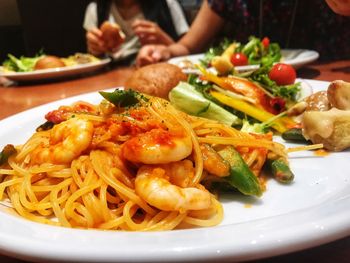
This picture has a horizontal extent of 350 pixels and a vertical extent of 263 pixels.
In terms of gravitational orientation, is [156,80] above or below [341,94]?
below

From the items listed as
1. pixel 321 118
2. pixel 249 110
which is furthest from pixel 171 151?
pixel 249 110

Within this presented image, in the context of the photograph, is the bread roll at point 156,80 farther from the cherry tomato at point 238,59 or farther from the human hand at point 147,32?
the human hand at point 147,32

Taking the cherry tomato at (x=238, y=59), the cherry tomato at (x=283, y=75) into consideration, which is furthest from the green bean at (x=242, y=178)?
the cherry tomato at (x=238, y=59)

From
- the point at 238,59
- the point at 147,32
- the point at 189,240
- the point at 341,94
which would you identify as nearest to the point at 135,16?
Answer: the point at 147,32

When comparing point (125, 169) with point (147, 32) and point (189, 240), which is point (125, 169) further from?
Result: point (147, 32)

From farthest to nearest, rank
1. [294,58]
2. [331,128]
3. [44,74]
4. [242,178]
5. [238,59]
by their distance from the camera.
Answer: [44,74]
[294,58]
[238,59]
[331,128]
[242,178]

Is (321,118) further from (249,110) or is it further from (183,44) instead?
(183,44)
